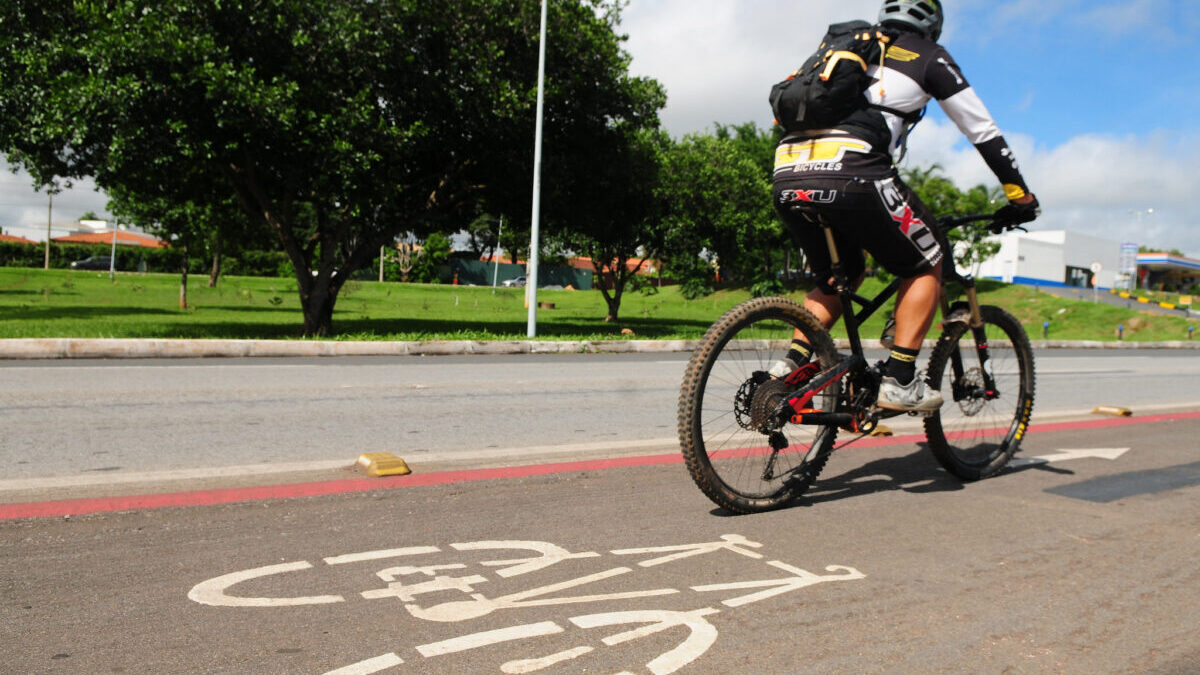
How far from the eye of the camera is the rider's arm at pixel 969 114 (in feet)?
12.9

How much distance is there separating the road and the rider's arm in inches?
62.2

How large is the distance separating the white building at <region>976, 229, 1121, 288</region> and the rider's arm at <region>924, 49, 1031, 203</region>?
7319 centimetres

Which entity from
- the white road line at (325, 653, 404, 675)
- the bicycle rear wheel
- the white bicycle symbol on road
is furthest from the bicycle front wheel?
the white road line at (325, 653, 404, 675)

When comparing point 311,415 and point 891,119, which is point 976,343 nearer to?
point 891,119

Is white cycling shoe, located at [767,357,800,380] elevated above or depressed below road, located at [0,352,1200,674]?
above

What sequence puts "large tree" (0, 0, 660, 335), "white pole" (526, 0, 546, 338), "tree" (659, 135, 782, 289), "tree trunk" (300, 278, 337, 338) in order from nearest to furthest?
1. "large tree" (0, 0, 660, 335)
2. "white pole" (526, 0, 546, 338)
3. "tree trunk" (300, 278, 337, 338)
4. "tree" (659, 135, 782, 289)

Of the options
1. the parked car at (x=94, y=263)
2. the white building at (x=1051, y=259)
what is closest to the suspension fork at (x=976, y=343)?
the white building at (x=1051, y=259)

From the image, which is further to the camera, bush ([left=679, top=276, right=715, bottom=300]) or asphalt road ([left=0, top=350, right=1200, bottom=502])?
bush ([left=679, top=276, right=715, bottom=300])

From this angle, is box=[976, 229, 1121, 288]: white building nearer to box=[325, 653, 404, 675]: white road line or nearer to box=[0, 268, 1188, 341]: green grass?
box=[0, 268, 1188, 341]: green grass

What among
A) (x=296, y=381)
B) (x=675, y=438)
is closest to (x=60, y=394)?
(x=296, y=381)

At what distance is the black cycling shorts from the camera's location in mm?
3854

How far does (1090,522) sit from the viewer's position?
4.07 meters

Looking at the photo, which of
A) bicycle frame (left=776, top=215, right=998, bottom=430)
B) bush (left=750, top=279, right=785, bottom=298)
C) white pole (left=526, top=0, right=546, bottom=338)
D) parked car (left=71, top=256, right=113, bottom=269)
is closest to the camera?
bicycle frame (left=776, top=215, right=998, bottom=430)

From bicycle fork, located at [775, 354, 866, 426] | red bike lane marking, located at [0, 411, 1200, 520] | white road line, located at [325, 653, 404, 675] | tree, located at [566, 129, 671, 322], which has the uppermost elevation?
tree, located at [566, 129, 671, 322]
